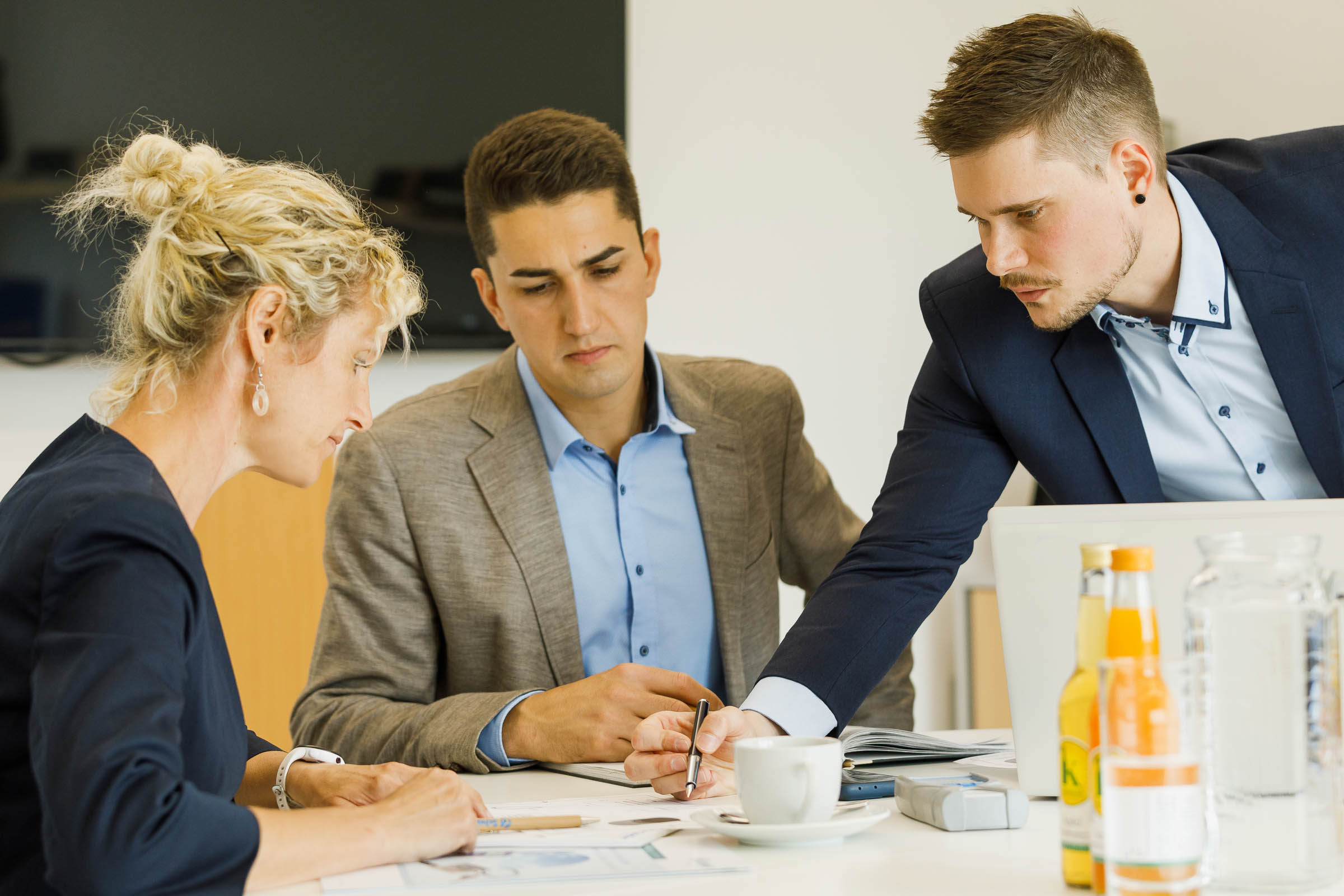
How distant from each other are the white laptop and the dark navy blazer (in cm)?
63

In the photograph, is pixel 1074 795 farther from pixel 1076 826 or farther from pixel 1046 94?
pixel 1046 94

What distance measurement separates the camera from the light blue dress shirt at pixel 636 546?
190 centimetres

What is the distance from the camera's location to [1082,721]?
78 cm

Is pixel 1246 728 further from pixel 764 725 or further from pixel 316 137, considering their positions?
pixel 316 137

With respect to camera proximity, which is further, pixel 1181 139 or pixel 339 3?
pixel 1181 139

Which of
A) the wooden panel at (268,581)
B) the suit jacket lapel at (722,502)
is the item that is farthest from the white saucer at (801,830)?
the wooden panel at (268,581)

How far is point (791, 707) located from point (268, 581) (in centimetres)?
150

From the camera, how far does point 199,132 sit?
2660 millimetres

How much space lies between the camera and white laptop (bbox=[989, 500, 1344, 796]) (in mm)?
979

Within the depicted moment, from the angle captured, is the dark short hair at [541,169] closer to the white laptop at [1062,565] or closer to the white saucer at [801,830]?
the white laptop at [1062,565]

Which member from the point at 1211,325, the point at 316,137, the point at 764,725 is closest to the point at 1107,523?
the point at 764,725

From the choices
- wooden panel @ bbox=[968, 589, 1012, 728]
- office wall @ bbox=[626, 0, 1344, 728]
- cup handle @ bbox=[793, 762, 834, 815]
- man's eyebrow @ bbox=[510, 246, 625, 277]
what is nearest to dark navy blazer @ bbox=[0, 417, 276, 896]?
cup handle @ bbox=[793, 762, 834, 815]

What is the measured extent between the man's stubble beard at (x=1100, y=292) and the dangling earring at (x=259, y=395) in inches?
35.0

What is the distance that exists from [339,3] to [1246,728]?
8.41ft
